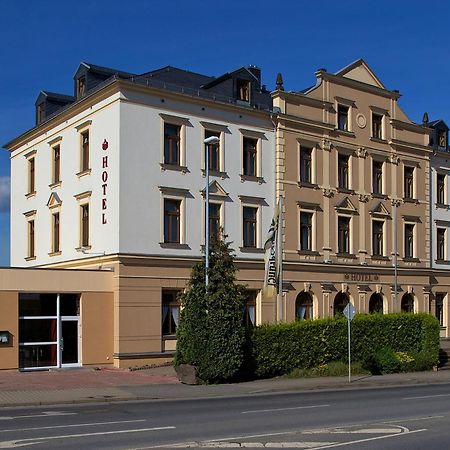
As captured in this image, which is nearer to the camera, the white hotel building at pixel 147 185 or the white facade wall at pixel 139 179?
the white hotel building at pixel 147 185

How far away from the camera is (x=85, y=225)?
35.5m

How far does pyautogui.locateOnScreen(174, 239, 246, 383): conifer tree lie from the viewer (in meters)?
27.2

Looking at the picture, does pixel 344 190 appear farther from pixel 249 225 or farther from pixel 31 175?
pixel 31 175

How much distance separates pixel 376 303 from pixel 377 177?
6.93 m

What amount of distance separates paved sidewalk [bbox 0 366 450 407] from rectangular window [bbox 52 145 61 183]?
10.8 metres

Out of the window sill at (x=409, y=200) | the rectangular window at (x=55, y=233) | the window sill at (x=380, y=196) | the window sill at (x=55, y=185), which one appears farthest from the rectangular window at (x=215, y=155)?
the window sill at (x=409, y=200)

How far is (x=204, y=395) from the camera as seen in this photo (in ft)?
79.0

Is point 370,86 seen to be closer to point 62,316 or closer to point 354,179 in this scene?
point 354,179

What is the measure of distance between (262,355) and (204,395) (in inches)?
222

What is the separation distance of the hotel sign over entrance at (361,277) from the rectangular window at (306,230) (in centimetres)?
294

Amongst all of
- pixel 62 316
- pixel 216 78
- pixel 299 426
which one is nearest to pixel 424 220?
pixel 216 78

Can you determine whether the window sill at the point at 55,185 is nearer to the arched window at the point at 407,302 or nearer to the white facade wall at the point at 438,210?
the arched window at the point at 407,302

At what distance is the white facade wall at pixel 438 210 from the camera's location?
154ft

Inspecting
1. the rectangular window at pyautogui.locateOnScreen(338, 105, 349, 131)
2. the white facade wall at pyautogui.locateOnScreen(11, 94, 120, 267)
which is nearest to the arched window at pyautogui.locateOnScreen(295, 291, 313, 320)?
the rectangular window at pyautogui.locateOnScreen(338, 105, 349, 131)
